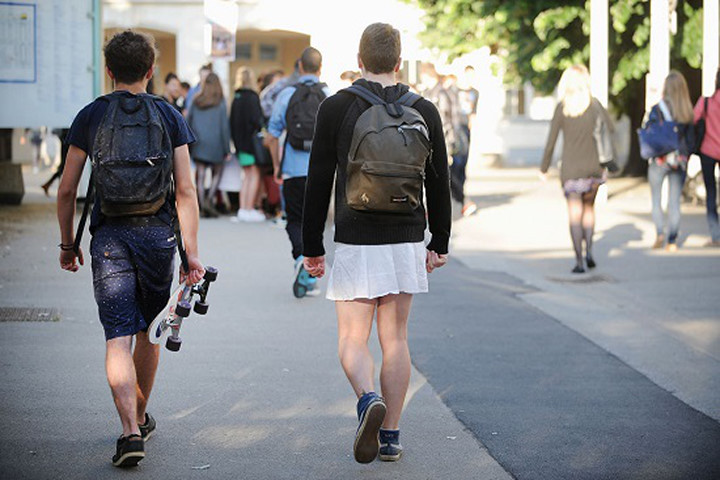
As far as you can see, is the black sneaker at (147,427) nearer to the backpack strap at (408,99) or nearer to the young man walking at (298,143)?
the backpack strap at (408,99)

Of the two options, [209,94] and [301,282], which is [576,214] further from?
[209,94]

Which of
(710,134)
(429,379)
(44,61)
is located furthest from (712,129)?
(44,61)

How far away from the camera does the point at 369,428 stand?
5.51m

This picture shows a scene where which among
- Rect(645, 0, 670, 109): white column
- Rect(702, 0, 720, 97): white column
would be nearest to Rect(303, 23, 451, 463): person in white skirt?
Rect(645, 0, 670, 109): white column

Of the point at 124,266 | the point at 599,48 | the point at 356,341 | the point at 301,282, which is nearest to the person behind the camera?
the point at 124,266

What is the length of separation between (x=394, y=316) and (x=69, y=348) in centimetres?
318

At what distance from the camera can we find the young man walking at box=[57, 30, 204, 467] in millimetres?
5504

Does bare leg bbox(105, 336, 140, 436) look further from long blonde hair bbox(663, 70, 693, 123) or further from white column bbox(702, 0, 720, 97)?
white column bbox(702, 0, 720, 97)

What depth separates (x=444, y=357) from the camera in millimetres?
8430

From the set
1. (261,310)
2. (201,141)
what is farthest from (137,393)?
(201,141)

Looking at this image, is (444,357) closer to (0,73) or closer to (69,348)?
(69,348)

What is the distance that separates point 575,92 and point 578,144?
1.52 ft

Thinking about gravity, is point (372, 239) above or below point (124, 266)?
above

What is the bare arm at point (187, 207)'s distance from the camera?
5730mm
